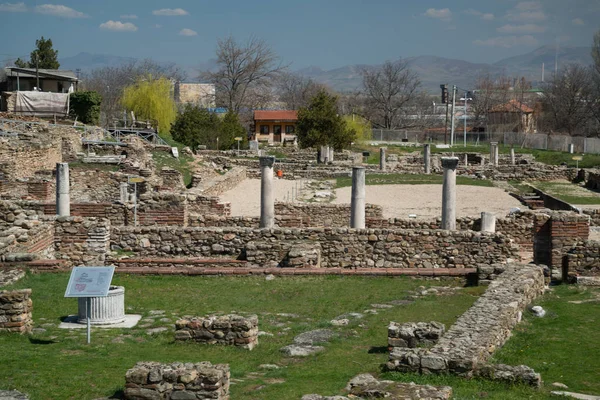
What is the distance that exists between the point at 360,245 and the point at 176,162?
23110 mm

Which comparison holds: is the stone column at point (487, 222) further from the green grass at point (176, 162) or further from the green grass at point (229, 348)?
the green grass at point (176, 162)

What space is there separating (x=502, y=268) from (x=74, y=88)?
168 feet

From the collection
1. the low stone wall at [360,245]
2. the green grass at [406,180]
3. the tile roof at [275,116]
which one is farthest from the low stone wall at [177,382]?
the tile roof at [275,116]

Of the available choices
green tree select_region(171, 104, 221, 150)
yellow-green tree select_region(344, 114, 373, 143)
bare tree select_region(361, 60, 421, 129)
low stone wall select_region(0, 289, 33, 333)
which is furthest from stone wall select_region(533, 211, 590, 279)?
bare tree select_region(361, 60, 421, 129)

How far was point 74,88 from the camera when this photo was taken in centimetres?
6206

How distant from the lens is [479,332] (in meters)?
10.6

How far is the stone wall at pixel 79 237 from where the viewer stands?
55.5 ft

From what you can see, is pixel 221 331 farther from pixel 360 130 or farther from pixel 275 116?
pixel 275 116

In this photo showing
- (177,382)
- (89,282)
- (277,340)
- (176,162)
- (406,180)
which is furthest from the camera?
(406,180)

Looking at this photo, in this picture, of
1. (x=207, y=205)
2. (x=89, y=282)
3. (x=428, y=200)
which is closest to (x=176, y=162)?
(x=428, y=200)

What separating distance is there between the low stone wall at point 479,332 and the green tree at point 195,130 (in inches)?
1631

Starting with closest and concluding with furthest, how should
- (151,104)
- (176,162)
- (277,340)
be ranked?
(277,340) < (176,162) < (151,104)

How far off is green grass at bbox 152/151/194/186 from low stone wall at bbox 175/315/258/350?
24.5m

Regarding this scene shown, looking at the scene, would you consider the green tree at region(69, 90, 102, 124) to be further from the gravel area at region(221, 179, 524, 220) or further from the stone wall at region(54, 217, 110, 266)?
the stone wall at region(54, 217, 110, 266)
